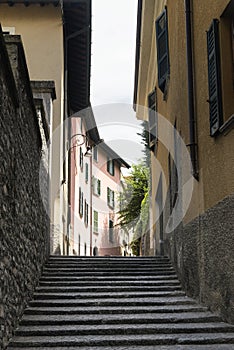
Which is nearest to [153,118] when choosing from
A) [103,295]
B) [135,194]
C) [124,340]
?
[103,295]

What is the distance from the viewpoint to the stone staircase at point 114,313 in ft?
19.5

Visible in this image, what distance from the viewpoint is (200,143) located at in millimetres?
7805

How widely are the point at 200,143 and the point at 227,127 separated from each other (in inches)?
59.3

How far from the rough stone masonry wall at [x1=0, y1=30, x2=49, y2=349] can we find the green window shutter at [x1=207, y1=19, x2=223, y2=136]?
7.87 ft

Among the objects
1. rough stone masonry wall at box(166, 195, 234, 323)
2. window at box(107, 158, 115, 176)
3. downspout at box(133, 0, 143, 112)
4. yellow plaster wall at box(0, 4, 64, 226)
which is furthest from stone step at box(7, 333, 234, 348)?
window at box(107, 158, 115, 176)

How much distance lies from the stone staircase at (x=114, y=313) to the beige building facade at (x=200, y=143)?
1.20ft

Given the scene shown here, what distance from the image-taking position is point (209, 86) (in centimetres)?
707

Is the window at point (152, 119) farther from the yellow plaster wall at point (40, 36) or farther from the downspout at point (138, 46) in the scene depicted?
the yellow plaster wall at point (40, 36)

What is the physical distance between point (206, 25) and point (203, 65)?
1.80ft

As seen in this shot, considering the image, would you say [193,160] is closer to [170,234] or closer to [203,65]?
[203,65]

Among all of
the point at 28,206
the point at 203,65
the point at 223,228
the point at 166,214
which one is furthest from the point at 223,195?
the point at 166,214

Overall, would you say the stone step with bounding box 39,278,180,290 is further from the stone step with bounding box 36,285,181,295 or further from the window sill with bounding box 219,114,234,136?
the window sill with bounding box 219,114,234,136

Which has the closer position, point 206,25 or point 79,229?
point 206,25

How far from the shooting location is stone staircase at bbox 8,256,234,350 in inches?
235
